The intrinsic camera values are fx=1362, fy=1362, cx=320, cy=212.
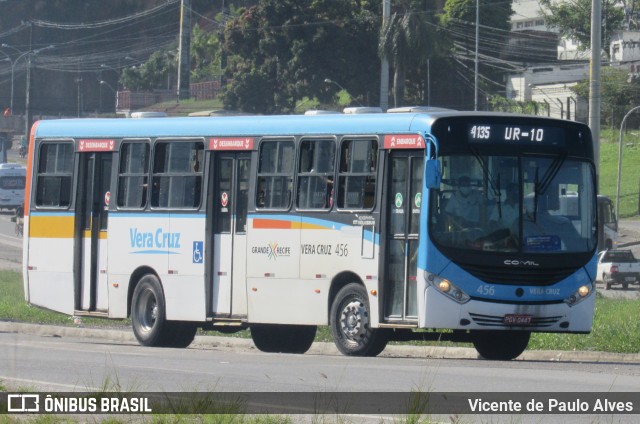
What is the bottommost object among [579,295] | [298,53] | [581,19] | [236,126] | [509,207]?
[579,295]

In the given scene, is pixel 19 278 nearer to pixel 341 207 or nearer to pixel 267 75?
pixel 341 207

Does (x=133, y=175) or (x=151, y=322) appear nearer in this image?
(x=151, y=322)

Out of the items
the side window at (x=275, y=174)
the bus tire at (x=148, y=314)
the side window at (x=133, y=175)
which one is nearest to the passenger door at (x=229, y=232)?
the side window at (x=275, y=174)

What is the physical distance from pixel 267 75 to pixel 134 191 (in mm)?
62388

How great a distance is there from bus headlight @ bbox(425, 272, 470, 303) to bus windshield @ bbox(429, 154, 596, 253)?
16.2 inches

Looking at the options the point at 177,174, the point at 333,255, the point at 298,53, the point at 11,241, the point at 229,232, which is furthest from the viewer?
the point at 298,53

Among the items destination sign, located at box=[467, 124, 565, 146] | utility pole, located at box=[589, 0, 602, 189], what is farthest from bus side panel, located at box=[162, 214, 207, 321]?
utility pole, located at box=[589, 0, 602, 189]

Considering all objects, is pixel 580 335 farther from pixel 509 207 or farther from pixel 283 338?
pixel 283 338

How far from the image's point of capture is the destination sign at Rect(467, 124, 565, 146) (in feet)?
55.7

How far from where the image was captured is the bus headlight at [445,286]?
54.0ft

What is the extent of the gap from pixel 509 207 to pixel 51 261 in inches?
335

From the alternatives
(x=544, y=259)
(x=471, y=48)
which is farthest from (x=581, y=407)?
(x=471, y=48)

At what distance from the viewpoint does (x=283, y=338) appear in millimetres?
20750

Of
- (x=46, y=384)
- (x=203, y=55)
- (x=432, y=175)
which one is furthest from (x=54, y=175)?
(x=203, y=55)
